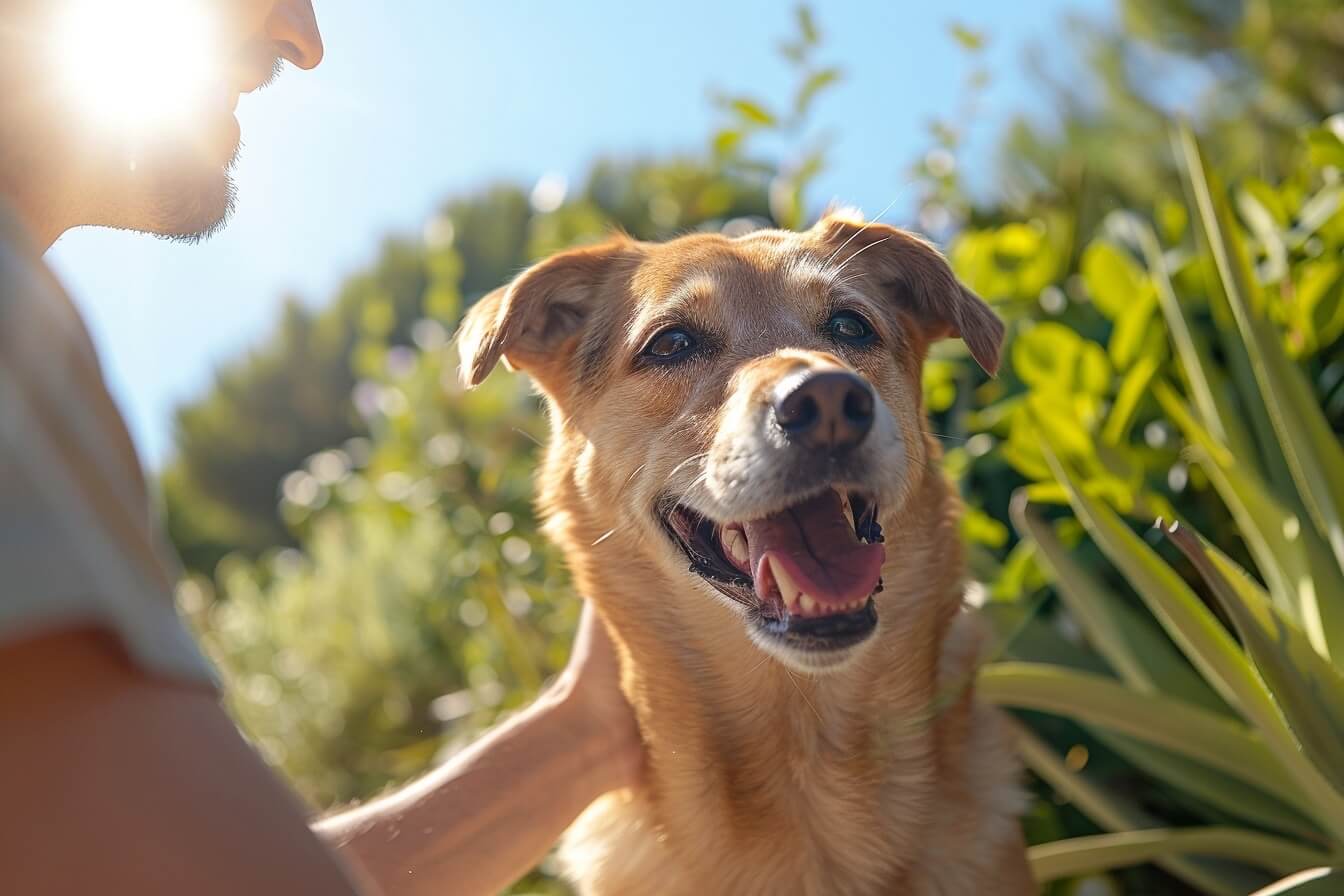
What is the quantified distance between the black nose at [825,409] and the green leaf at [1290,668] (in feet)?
1.85

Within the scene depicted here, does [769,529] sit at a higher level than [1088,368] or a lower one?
higher

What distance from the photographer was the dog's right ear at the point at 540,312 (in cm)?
229

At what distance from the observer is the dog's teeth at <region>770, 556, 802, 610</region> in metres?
1.90

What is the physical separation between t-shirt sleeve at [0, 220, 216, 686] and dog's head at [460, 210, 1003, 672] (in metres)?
1.22

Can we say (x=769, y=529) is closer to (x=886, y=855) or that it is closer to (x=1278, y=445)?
(x=886, y=855)

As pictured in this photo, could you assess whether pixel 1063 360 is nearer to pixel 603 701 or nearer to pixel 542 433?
pixel 603 701

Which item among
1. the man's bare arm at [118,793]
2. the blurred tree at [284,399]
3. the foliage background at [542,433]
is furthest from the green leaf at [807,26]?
the blurred tree at [284,399]

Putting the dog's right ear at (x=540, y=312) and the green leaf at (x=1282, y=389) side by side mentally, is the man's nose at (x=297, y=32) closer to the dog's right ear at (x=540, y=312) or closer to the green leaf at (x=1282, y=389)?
the dog's right ear at (x=540, y=312)

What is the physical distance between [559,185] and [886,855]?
2943 mm

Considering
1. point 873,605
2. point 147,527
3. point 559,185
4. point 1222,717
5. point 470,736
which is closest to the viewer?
point 147,527

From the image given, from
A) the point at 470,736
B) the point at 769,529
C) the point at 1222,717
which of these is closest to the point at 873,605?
the point at 769,529

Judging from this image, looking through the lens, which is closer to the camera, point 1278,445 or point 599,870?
point 599,870

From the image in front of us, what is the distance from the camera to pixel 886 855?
2.01 meters

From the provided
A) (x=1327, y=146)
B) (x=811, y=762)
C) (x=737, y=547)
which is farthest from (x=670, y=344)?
(x=1327, y=146)
